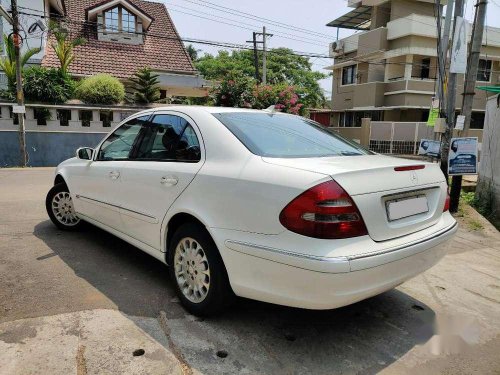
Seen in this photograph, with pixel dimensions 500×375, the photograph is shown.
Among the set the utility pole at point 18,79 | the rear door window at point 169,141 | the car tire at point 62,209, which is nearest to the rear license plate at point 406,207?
the rear door window at point 169,141

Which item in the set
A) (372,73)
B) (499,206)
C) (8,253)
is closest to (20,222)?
(8,253)

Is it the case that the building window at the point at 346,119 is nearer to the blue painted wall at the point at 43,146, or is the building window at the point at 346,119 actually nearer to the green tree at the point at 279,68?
the green tree at the point at 279,68

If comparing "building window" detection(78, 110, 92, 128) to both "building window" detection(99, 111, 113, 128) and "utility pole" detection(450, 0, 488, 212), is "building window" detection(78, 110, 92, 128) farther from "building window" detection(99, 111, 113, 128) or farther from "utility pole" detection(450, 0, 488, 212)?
"utility pole" detection(450, 0, 488, 212)

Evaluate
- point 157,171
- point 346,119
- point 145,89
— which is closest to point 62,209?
point 157,171

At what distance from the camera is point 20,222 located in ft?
18.0

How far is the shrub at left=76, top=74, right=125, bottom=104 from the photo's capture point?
14306 mm

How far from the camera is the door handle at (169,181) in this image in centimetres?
310

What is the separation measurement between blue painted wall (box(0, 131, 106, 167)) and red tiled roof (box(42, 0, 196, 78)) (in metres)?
5.13

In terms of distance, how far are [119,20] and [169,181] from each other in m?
20.1

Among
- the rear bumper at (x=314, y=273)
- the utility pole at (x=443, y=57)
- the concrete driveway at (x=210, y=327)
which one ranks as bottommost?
the concrete driveway at (x=210, y=327)

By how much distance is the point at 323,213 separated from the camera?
7.61 ft

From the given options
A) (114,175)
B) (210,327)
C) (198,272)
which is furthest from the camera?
(114,175)

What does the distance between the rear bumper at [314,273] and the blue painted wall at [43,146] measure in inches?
519

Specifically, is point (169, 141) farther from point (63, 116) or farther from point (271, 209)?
point (63, 116)
